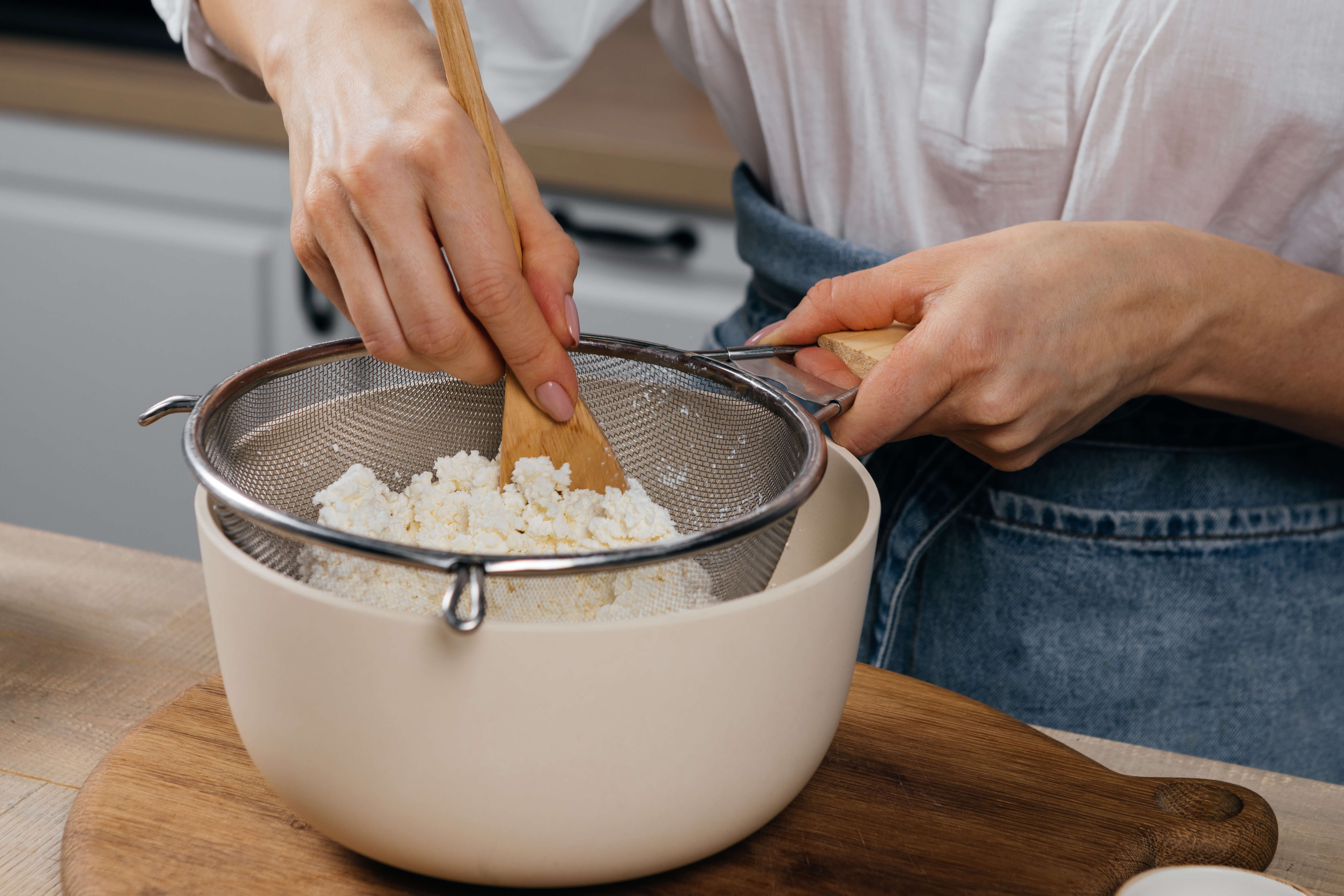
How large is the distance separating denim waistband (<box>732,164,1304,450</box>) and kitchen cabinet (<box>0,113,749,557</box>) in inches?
26.4

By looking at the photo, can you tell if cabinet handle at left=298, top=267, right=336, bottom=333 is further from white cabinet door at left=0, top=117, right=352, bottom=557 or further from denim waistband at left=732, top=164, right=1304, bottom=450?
denim waistband at left=732, top=164, right=1304, bottom=450

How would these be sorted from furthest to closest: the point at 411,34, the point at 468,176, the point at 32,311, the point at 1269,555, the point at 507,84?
the point at 32,311
the point at 507,84
the point at 1269,555
the point at 411,34
the point at 468,176

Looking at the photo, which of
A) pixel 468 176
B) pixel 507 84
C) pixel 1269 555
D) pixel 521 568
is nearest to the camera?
pixel 521 568

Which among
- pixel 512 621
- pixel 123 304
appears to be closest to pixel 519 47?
pixel 512 621

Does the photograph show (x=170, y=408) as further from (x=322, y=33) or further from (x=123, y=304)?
(x=123, y=304)

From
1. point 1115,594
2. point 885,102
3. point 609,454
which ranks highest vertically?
point 885,102

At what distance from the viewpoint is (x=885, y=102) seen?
867 millimetres

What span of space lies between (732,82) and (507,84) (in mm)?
211

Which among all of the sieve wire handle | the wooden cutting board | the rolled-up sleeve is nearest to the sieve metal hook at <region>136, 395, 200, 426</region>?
the wooden cutting board

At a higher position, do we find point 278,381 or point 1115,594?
point 278,381

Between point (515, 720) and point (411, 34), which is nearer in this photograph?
point (515, 720)

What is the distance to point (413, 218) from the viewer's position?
0.60 meters

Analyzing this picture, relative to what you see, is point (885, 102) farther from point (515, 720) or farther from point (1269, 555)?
point (515, 720)

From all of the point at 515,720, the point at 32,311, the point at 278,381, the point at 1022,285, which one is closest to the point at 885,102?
the point at 1022,285
